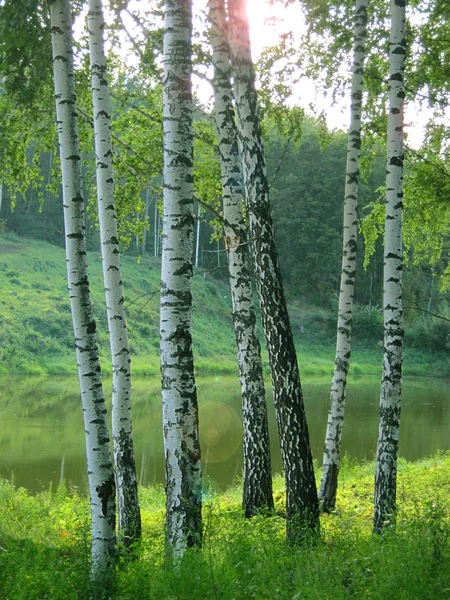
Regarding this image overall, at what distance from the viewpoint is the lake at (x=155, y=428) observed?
11750mm

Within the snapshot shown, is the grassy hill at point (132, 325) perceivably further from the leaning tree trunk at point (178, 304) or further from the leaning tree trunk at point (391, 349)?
the leaning tree trunk at point (178, 304)

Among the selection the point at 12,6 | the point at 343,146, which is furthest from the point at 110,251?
the point at 343,146

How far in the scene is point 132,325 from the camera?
84.3 ft

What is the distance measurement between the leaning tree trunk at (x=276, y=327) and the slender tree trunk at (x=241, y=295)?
1266 mm

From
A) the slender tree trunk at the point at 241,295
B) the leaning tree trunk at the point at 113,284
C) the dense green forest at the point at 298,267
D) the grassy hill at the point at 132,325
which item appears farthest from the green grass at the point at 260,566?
the dense green forest at the point at 298,267

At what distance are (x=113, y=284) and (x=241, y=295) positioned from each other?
1468 mm

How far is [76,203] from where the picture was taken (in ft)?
16.4

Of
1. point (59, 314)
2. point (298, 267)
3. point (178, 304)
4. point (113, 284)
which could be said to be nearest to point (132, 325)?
point (59, 314)

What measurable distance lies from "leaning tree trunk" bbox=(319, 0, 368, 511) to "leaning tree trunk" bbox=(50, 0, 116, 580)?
307 cm

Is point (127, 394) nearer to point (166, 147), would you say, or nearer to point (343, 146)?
point (166, 147)

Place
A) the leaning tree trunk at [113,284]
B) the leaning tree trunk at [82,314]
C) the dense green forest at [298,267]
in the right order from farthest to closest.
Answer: the dense green forest at [298,267]
the leaning tree trunk at [113,284]
the leaning tree trunk at [82,314]

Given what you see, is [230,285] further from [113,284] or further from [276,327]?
[276,327]

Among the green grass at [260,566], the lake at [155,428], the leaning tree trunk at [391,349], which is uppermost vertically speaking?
the leaning tree trunk at [391,349]

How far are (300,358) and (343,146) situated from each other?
18885 millimetres
